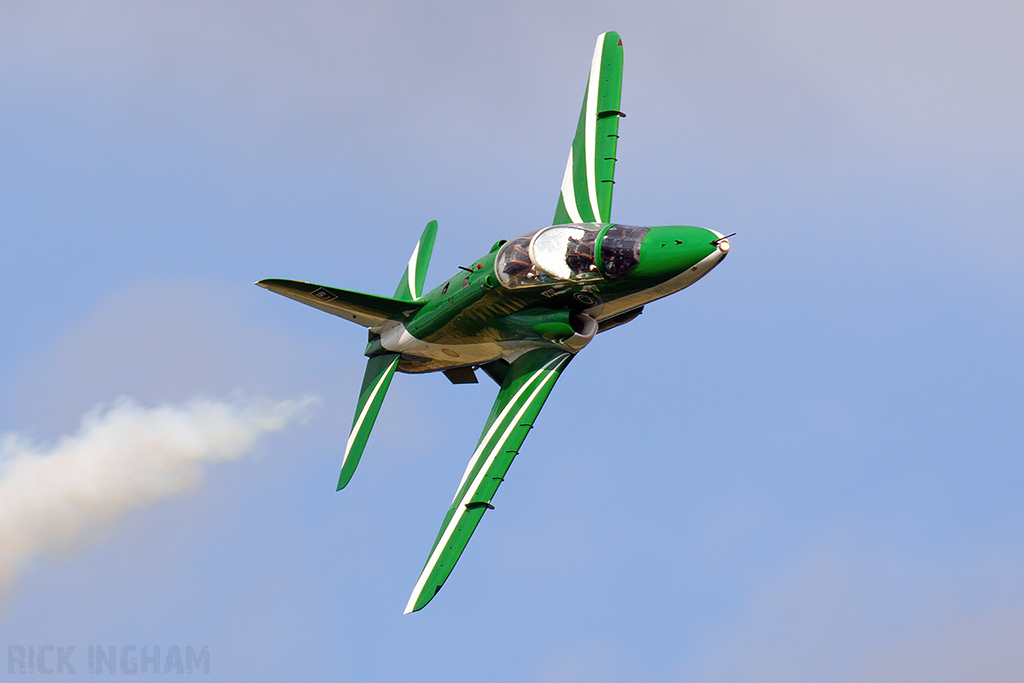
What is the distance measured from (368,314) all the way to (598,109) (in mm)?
8266

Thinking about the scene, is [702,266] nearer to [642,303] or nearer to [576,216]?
[642,303]

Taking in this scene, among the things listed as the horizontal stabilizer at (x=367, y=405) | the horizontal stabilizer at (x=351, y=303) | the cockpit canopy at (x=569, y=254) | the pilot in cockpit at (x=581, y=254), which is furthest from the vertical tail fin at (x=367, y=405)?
the pilot in cockpit at (x=581, y=254)

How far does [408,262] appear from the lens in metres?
41.7

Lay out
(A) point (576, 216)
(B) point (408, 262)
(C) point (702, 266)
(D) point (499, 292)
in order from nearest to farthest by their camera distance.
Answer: (C) point (702, 266) → (D) point (499, 292) → (A) point (576, 216) → (B) point (408, 262)

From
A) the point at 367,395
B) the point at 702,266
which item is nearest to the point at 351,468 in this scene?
the point at 367,395

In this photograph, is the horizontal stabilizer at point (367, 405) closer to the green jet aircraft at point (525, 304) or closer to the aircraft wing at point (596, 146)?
the green jet aircraft at point (525, 304)

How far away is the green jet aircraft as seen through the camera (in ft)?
108

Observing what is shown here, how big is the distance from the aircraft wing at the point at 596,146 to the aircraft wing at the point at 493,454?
4294 mm

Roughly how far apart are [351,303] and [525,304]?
18.0 feet

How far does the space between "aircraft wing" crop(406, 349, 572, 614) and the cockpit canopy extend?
2150 mm

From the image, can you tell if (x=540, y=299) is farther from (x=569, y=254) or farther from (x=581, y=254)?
(x=581, y=254)

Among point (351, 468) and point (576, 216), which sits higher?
point (576, 216)

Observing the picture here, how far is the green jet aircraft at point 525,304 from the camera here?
32875 mm

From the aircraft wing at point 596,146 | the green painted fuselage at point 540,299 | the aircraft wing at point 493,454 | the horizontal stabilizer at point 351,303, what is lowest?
the aircraft wing at point 493,454
